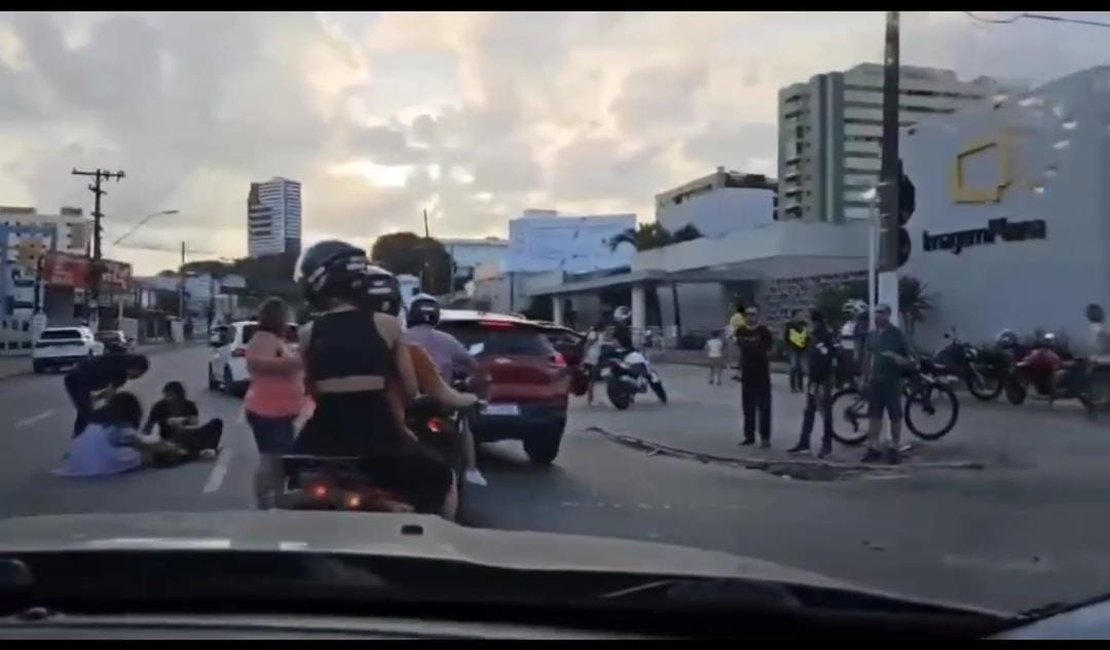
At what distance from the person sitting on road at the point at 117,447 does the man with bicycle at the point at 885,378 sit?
263 inches

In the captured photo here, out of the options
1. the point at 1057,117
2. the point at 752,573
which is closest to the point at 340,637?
the point at 752,573

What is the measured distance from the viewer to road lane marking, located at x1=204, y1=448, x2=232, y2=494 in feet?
25.0

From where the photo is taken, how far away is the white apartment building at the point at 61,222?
7043 millimetres

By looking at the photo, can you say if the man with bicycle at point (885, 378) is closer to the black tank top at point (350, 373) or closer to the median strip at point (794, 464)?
the median strip at point (794, 464)

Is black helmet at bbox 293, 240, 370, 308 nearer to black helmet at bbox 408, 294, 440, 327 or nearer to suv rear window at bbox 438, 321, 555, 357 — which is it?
black helmet at bbox 408, 294, 440, 327

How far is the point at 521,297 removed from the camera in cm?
1006

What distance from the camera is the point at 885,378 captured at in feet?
41.7

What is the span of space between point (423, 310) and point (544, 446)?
13.1 ft

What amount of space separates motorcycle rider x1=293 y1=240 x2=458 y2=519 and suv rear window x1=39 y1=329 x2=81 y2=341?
10.2 feet

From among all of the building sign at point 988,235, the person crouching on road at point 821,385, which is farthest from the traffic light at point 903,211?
the building sign at point 988,235

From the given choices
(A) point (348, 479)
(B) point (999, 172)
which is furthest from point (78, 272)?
(B) point (999, 172)

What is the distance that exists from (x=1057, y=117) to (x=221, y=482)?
488 inches

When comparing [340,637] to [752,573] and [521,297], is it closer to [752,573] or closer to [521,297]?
[752,573]

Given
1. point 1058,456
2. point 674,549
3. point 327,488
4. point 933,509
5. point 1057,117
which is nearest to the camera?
point 674,549
